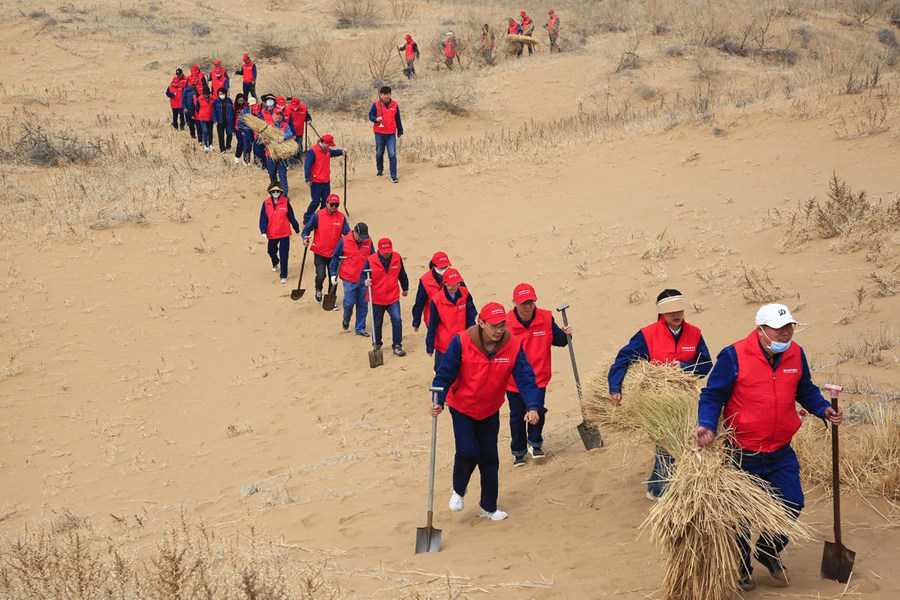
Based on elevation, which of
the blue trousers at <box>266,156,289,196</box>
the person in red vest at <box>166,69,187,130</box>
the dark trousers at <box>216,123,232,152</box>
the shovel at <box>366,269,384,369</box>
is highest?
the person in red vest at <box>166,69,187,130</box>

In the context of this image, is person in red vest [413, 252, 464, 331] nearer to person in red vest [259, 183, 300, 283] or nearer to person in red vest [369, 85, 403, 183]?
person in red vest [259, 183, 300, 283]

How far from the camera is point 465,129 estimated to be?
2578cm

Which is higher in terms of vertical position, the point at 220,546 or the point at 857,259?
the point at 857,259

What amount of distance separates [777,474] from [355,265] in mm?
8251

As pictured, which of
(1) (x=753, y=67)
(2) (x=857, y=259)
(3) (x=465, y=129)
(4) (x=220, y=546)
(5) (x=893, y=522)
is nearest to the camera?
(5) (x=893, y=522)

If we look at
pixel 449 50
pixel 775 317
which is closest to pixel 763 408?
pixel 775 317

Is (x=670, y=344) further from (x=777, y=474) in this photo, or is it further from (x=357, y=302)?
(x=357, y=302)

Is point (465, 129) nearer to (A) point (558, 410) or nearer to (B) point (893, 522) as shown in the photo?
(A) point (558, 410)

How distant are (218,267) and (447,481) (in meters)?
9.40

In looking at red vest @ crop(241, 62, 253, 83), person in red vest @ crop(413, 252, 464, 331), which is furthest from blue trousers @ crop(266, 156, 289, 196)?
person in red vest @ crop(413, 252, 464, 331)

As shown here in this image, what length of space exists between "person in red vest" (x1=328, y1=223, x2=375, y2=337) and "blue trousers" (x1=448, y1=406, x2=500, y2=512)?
232 inches

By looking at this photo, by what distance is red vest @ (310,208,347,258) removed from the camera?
13758mm

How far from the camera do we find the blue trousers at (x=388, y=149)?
19062mm

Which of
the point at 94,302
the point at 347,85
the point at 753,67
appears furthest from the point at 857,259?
the point at 347,85
